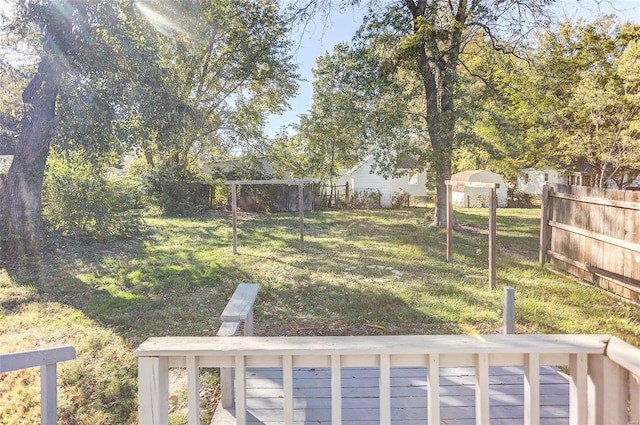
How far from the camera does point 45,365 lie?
153 centimetres

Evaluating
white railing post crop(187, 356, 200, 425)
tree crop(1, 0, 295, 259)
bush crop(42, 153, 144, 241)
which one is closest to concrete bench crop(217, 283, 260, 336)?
white railing post crop(187, 356, 200, 425)

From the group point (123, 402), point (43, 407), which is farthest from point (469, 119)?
point (43, 407)

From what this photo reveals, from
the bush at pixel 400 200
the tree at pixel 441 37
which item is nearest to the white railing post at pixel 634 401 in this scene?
the tree at pixel 441 37

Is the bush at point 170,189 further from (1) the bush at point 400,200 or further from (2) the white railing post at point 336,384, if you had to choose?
(2) the white railing post at point 336,384

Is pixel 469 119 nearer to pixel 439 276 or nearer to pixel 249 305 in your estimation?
pixel 439 276

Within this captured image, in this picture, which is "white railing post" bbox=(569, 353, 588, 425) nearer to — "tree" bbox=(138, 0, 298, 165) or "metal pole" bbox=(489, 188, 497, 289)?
"metal pole" bbox=(489, 188, 497, 289)

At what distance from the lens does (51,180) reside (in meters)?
8.18

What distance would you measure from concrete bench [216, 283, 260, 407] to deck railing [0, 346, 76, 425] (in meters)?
0.73

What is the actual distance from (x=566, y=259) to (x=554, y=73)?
7.29m

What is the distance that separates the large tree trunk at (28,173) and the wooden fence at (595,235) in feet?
28.4

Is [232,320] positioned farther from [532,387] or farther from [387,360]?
[532,387]

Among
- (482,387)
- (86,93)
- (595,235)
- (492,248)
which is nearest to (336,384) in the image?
(482,387)

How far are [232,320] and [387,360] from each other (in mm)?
1229

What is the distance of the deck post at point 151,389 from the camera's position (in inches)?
50.9
